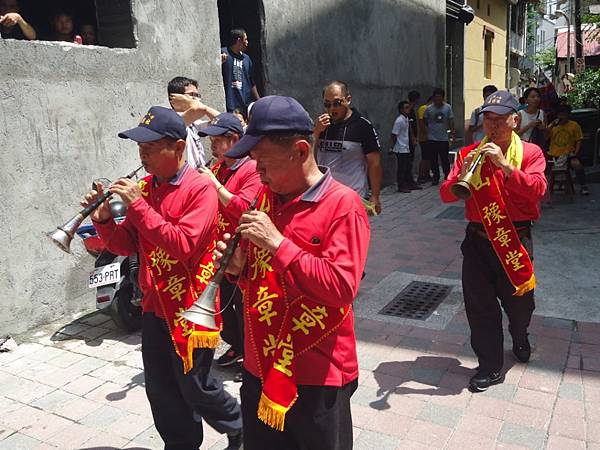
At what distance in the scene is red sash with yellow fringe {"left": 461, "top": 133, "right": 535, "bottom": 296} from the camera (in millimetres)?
3525

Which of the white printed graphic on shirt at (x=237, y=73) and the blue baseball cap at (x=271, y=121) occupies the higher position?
the white printed graphic on shirt at (x=237, y=73)

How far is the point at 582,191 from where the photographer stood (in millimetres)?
10234

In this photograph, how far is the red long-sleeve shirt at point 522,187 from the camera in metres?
3.40

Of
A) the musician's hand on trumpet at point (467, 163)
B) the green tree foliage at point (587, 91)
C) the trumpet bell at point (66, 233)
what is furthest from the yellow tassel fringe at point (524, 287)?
the green tree foliage at point (587, 91)

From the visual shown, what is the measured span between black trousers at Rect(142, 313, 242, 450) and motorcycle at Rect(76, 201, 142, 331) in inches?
69.5

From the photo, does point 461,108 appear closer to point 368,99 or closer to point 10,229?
point 368,99

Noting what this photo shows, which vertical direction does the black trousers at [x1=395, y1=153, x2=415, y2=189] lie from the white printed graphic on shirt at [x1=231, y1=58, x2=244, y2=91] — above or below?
below

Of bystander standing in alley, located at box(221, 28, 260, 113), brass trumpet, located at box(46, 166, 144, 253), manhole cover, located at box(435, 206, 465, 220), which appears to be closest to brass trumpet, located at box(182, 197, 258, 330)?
brass trumpet, located at box(46, 166, 144, 253)

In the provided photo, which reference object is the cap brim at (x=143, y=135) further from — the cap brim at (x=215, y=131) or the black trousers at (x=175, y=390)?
the cap brim at (x=215, y=131)

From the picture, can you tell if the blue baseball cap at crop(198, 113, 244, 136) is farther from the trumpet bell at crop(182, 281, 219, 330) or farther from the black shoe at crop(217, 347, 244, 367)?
the trumpet bell at crop(182, 281, 219, 330)

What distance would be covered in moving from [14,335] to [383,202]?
6873mm

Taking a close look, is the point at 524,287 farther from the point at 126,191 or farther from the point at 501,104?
the point at 126,191

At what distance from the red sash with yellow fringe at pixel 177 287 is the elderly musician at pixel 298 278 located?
1.92 ft

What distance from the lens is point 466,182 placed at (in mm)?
3348
